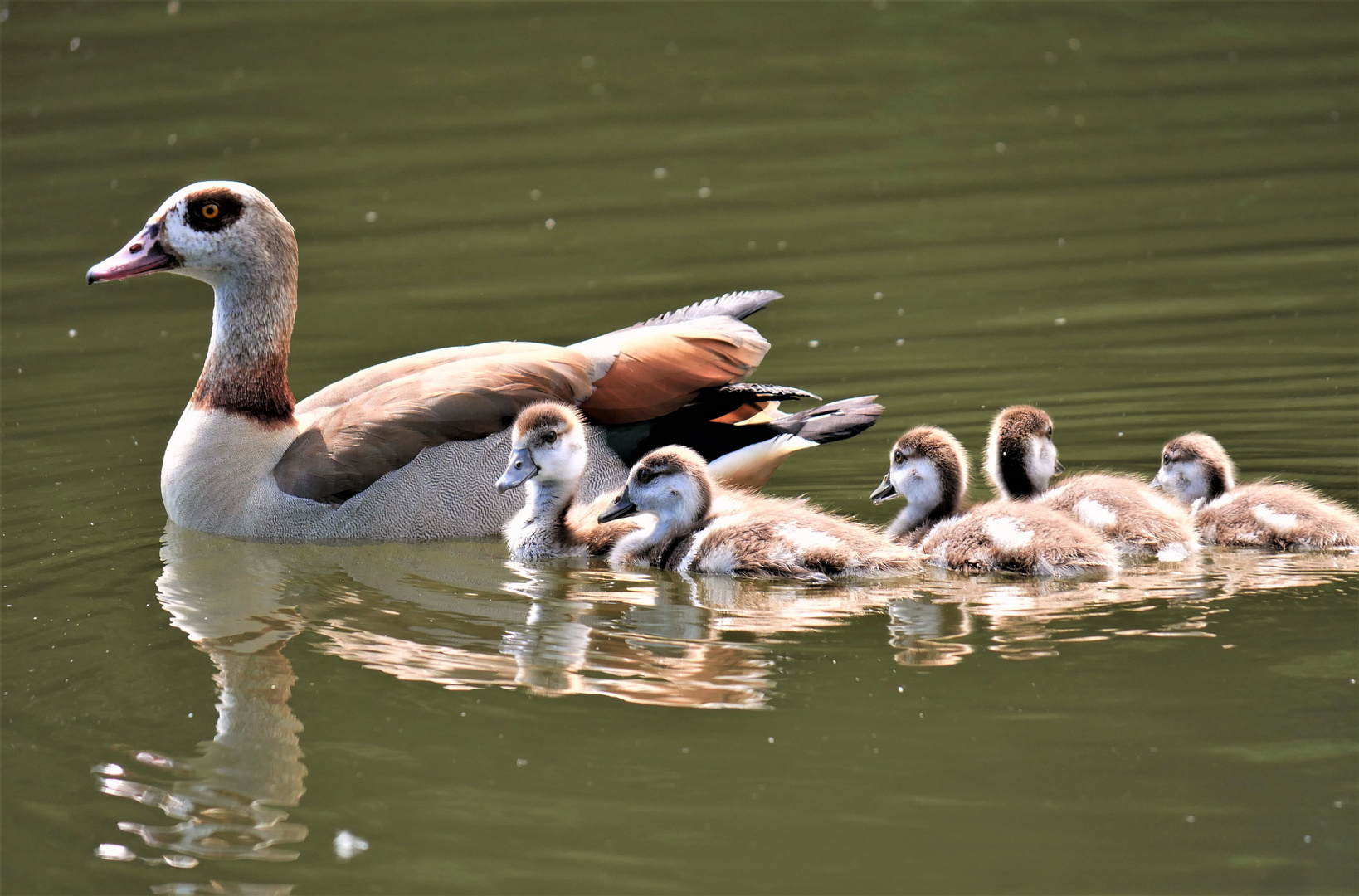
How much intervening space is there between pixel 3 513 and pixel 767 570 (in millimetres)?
4141

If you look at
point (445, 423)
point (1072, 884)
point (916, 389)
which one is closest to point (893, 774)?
point (1072, 884)

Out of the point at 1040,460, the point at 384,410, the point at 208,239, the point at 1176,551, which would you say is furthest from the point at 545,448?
the point at 1176,551

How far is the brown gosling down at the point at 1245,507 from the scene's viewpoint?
689 centimetres

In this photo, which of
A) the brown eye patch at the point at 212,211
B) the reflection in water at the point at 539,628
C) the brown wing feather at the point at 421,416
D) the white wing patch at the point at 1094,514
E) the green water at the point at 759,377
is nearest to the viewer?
the green water at the point at 759,377

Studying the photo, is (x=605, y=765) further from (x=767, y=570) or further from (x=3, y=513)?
(x=3, y=513)

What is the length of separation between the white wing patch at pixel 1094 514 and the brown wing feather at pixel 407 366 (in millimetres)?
2794

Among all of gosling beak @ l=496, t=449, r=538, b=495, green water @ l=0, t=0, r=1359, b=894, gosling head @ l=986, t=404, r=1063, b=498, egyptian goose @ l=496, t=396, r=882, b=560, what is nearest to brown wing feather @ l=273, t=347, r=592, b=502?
egyptian goose @ l=496, t=396, r=882, b=560

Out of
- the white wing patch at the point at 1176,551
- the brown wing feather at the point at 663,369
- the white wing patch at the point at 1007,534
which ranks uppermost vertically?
the brown wing feather at the point at 663,369

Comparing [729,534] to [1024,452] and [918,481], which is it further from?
[1024,452]

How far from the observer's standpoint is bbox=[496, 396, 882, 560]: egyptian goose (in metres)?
7.56

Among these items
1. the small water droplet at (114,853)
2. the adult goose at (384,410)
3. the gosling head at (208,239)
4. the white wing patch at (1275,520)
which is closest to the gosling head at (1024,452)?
the white wing patch at (1275,520)

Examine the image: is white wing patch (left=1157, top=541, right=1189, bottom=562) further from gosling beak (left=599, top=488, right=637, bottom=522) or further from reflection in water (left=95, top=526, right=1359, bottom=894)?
gosling beak (left=599, top=488, right=637, bottom=522)

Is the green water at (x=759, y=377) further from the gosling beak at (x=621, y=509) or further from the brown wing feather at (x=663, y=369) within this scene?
the brown wing feather at (x=663, y=369)

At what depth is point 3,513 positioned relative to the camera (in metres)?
8.70
